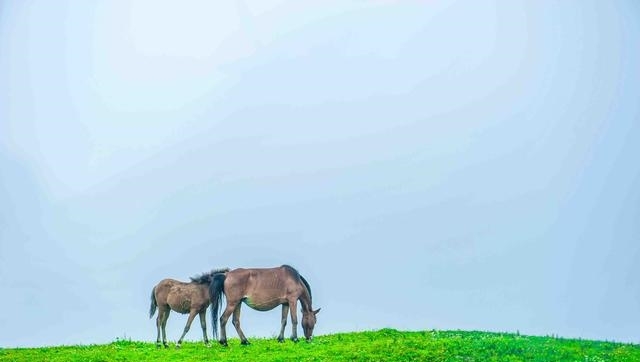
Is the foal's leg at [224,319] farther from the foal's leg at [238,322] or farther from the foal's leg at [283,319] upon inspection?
the foal's leg at [283,319]

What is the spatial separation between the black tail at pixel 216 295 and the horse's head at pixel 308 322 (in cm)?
330

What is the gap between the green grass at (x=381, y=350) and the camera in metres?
30.5

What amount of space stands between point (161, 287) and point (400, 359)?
11.1 m

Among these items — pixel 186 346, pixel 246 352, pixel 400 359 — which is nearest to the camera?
pixel 400 359

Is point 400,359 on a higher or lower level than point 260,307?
lower

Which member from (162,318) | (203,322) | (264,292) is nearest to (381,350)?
(264,292)

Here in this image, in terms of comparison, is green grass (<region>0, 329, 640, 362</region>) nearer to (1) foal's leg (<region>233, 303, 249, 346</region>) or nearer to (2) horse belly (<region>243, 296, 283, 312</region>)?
(1) foal's leg (<region>233, 303, 249, 346</region>)

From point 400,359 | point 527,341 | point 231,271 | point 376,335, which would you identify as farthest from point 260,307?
point 527,341

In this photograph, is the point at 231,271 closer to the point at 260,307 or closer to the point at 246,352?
the point at 260,307

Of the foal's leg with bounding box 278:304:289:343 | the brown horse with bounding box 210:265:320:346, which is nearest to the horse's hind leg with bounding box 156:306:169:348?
the brown horse with bounding box 210:265:320:346

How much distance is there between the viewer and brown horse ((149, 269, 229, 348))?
3616 centimetres

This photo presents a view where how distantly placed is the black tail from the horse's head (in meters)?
3.30

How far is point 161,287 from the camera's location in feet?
120

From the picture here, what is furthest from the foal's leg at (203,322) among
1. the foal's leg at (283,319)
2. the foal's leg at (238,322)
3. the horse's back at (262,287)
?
the foal's leg at (283,319)
